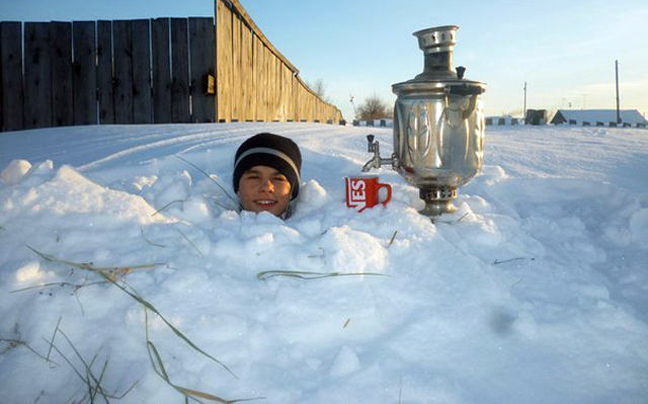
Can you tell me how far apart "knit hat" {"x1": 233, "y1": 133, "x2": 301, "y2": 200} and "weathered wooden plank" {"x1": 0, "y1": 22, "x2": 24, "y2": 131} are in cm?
456

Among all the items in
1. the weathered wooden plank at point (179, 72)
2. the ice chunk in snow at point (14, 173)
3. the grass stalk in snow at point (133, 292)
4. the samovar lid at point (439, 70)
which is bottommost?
the grass stalk in snow at point (133, 292)

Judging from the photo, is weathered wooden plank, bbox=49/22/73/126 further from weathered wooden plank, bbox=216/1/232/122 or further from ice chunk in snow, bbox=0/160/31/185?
ice chunk in snow, bbox=0/160/31/185

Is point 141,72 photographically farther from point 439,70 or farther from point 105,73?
point 439,70

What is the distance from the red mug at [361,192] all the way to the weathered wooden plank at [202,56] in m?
3.49

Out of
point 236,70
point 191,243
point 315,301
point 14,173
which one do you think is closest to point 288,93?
point 236,70

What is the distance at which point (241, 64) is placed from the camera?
5.89 meters

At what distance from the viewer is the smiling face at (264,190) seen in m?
2.16

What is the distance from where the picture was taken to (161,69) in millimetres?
5031

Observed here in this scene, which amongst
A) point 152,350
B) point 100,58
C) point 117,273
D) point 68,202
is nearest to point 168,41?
point 100,58

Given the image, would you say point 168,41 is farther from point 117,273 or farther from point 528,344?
point 528,344

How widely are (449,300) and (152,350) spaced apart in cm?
87

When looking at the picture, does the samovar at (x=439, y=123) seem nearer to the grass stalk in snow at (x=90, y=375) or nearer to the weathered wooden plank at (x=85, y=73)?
the grass stalk in snow at (x=90, y=375)

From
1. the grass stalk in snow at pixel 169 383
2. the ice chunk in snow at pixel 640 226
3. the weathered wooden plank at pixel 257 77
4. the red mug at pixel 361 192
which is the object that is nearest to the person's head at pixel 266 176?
the red mug at pixel 361 192

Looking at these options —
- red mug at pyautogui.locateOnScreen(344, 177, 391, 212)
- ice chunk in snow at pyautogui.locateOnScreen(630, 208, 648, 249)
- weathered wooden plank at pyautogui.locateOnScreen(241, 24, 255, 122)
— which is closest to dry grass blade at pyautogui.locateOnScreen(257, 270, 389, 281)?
red mug at pyautogui.locateOnScreen(344, 177, 391, 212)
